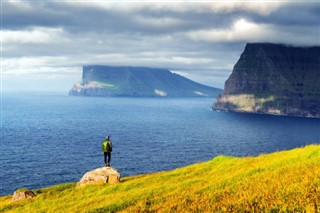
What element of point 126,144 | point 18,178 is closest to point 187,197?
point 18,178

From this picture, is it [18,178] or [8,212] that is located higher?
[8,212]

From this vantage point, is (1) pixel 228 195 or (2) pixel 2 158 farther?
(2) pixel 2 158

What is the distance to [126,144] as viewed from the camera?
174 metres

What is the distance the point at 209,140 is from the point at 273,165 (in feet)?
571

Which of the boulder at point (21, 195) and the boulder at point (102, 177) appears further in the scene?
the boulder at point (21, 195)

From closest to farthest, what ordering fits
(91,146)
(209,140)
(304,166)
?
(304,166) → (91,146) → (209,140)

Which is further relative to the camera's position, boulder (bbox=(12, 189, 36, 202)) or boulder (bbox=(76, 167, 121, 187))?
boulder (bbox=(12, 189, 36, 202))

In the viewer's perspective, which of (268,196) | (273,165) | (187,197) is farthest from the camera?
(273,165)

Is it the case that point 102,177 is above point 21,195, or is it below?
above

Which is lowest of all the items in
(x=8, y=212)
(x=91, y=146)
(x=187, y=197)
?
(x=91, y=146)

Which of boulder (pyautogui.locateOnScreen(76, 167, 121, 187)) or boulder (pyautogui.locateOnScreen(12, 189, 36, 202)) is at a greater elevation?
boulder (pyautogui.locateOnScreen(76, 167, 121, 187))

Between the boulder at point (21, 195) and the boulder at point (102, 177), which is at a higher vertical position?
the boulder at point (102, 177)

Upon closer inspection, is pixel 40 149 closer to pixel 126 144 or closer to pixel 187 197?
pixel 126 144

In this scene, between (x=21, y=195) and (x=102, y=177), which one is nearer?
(x=102, y=177)
